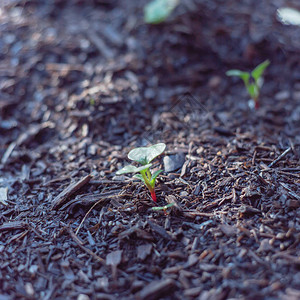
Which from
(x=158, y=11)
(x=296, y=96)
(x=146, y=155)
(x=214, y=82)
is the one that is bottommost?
(x=296, y=96)

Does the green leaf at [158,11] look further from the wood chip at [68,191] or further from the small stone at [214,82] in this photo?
the wood chip at [68,191]

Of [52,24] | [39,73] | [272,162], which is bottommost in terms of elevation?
[272,162]

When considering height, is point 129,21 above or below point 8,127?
above

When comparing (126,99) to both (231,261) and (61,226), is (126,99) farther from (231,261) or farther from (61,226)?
(231,261)

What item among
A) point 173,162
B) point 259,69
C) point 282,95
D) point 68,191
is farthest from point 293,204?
point 282,95

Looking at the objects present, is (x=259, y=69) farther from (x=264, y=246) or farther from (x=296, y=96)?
(x=264, y=246)

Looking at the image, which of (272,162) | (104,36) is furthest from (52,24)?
(272,162)

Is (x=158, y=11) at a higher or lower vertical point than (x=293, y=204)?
higher

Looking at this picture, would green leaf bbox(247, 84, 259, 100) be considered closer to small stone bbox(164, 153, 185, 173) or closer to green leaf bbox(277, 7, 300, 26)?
small stone bbox(164, 153, 185, 173)
